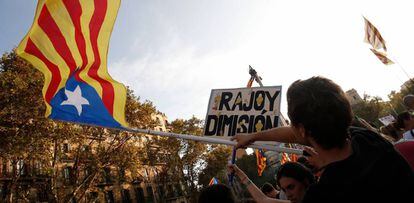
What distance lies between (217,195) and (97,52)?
2.83 m

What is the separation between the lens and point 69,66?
Answer: 183 inches

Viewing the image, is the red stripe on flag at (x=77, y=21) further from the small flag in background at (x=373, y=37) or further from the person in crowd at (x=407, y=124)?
the small flag in background at (x=373, y=37)

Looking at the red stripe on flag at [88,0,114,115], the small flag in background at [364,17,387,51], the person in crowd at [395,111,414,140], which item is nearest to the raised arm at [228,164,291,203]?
the red stripe on flag at [88,0,114,115]

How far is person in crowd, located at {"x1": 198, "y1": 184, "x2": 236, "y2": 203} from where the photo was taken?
2.76 metres

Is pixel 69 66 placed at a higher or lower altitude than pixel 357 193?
higher

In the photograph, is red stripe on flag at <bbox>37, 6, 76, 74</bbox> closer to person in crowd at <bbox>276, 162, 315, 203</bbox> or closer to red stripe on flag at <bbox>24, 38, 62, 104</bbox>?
red stripe on flag at <bbox>24, 38, 62, 104</bbox>

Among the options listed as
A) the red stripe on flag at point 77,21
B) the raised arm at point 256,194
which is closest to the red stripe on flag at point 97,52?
the red stripe on flag at point 77,21

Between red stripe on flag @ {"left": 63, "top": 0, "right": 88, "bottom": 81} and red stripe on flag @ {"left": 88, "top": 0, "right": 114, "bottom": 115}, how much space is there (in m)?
0.13

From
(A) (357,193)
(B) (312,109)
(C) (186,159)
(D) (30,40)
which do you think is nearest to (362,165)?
(A) (357,193)

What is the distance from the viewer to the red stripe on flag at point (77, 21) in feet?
15.5

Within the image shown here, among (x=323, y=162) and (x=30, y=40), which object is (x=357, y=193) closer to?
(x=323, y=162)

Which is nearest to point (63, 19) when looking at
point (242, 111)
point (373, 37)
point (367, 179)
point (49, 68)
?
point (49, 68)

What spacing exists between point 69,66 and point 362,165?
4.16m

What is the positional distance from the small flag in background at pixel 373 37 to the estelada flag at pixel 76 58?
880cm
